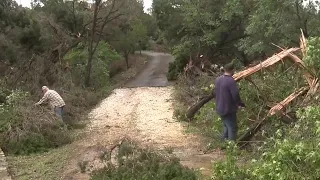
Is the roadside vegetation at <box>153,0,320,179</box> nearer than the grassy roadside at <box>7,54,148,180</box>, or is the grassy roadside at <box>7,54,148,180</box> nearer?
the roadside vegetation at <box>153,0,320,179</box>

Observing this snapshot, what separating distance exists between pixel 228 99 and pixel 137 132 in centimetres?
333

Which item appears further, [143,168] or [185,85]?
[185,85]

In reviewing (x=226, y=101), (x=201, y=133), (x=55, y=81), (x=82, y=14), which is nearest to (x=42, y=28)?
(x=82, y=14)

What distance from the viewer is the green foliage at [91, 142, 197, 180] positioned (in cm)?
598

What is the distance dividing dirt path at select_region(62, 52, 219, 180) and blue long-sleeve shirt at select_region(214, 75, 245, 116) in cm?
89

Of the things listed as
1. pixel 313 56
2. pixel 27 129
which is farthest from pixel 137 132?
pixel 313 56

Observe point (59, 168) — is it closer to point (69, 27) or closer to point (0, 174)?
point (0, 174)

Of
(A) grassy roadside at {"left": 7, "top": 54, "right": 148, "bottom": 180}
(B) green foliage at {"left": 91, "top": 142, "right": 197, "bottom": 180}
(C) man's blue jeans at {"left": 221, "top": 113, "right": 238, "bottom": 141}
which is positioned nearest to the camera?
(B) green foliage at {"left": 91, "top": 142, "right": 197, "bottom": 180}

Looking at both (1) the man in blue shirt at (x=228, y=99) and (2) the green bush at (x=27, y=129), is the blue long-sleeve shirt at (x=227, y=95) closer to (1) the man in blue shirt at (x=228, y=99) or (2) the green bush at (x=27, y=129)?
(1) the man in blue shirt at (x=228, y=99)

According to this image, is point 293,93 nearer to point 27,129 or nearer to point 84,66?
point 27,129

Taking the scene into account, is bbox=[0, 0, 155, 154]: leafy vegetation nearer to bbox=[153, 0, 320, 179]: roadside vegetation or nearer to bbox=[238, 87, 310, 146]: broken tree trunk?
bbox=[153, 0, 320, 179]: roadside vegetation

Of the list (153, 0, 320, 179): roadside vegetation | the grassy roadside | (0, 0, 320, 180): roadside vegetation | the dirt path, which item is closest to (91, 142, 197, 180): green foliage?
(0, 0, 320, 180): roadside vegetation

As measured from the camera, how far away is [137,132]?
432 inches

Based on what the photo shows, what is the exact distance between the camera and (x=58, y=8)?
34719 millimetres
